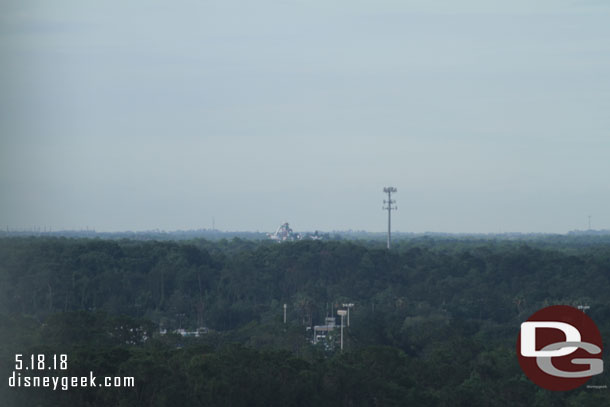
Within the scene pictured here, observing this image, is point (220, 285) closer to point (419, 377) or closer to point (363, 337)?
point (363, 337)

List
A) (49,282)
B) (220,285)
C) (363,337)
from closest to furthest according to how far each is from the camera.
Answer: (363,337)
(49,282)
(220,285)

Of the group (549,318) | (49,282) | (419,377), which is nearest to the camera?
(549,318)

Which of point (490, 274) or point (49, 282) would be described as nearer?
point (49, 282)

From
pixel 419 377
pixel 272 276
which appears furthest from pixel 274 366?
pixel 272 276

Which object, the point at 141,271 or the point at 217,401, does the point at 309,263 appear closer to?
the point at 141,271

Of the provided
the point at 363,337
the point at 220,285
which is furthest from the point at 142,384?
the point at 220,285

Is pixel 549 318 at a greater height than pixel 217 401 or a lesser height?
greater
